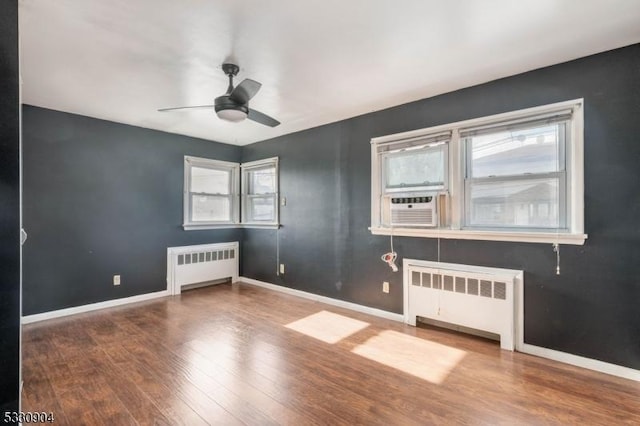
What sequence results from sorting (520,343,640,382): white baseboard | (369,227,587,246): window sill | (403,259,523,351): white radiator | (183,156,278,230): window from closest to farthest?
(520,343,640,382): white baseboard, (369,227,587,246): window sill, (403,259,523,351): white radiator, (183,156,278,230): window

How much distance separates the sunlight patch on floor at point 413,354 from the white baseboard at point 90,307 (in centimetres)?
326

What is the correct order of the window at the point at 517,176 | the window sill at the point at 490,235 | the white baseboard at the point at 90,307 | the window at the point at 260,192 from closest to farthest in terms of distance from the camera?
the window sill at the point at 490,235
the window at the point at 517,176
the white baseboard at the point at 90,307
the window at the point at 260,192

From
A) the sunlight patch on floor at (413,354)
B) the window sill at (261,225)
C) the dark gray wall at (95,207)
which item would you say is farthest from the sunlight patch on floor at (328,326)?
the dark gray wall at (95,207)

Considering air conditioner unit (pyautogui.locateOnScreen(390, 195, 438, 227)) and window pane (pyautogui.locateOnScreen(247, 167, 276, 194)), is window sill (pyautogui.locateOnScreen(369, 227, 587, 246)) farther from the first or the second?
window pane (pyautogui.locateOnScreen(247, 167, 276, 194))

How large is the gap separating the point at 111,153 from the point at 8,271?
3.34m

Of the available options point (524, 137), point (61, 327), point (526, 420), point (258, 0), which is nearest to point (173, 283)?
point (61, 327)

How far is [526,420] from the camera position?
6.15 feet

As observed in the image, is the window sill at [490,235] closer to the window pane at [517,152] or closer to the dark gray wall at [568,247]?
the dark gray wall at [568,247]

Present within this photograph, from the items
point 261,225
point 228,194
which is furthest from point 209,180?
point 261,225

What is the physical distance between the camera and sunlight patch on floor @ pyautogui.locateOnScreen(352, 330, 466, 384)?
8.06 ft

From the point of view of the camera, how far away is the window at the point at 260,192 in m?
5.23

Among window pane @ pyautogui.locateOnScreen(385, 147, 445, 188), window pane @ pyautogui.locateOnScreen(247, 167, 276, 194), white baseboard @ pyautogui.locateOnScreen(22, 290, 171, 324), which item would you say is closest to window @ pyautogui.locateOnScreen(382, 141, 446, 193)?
window pane @ pyautogui.locateOnScreen(385, 147, 445, 188)

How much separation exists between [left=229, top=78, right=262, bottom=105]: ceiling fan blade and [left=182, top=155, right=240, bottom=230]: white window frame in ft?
9.22

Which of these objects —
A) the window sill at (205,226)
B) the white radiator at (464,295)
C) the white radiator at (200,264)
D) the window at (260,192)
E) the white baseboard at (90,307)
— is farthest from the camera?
the window at (260,192)
